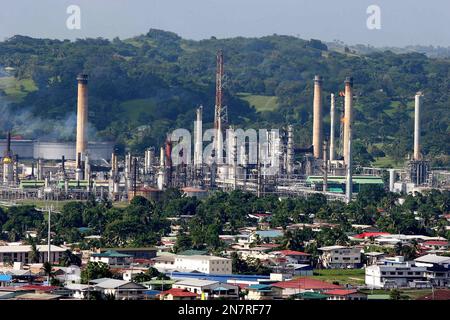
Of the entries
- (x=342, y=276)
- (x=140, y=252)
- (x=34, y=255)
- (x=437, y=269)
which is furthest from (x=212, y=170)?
(x=437, y=269)

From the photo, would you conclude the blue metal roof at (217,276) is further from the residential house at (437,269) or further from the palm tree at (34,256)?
the palm tree at (34,256)

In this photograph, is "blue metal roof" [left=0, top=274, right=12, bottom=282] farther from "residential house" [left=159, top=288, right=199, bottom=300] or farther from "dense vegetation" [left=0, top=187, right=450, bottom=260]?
"dense vegetation" [left=0, top=187, right=450, bottom=260]

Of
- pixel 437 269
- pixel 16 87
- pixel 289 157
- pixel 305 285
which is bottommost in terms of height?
pixel 437 269

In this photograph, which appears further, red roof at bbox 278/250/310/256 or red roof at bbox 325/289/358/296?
red roof at bbox 278/250/310/256

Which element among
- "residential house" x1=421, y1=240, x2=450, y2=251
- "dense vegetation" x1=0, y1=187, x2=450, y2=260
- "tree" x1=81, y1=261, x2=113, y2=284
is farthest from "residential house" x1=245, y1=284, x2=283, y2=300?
"residential house" x1=421, y1=240, x2=450, y2=251

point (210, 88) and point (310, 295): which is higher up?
point (210, 88)

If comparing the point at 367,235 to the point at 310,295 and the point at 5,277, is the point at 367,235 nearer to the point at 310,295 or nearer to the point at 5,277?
the point at 5,277
